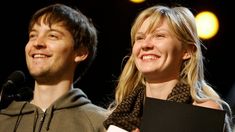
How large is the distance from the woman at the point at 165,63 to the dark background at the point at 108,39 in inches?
78.8

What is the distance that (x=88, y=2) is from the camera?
16.4ft

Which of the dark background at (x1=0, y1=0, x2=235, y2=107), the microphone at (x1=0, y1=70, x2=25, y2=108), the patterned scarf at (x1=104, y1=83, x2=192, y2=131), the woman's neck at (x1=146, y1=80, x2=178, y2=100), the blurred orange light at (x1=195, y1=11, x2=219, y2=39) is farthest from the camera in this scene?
the blurred orange light at (x1=195, y1=11, x2=219, y2=39)

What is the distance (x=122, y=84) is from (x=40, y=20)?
31.4 inches

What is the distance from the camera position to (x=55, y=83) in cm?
326

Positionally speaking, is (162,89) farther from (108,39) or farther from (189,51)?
(108,39)

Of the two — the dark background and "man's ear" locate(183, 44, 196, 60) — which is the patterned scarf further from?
the dark background

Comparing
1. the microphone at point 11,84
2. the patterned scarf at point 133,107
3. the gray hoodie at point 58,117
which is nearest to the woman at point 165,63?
the patterned scarf at point 133,107

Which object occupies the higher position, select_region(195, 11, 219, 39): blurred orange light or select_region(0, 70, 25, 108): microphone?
select_region(195, 11, 219, 39): blurred orange light

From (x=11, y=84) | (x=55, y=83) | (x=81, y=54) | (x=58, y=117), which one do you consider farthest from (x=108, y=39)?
(x=11, y=84)

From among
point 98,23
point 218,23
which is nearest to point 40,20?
point 98,23

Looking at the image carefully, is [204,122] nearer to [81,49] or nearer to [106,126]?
[106,126]

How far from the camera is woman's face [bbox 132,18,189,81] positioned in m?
2.65

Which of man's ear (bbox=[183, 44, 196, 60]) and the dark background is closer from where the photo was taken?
man's ear (bbox=[183, 44, 196, 60])

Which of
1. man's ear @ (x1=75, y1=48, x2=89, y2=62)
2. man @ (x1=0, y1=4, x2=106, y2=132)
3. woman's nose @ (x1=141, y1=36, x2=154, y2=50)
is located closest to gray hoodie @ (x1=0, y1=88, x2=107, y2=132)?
man @ (x1=0, y1=4, x2=106, y2=132)
